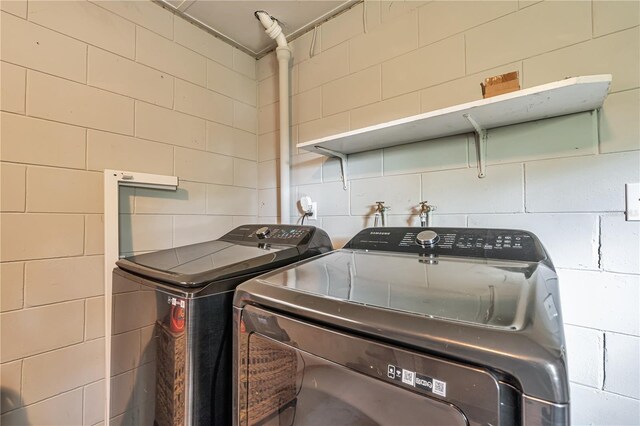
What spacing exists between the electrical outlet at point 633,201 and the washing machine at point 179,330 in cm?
107

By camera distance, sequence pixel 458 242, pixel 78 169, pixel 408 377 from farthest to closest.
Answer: pixel 78 169 < pixel 458 242 < pixel 408 377

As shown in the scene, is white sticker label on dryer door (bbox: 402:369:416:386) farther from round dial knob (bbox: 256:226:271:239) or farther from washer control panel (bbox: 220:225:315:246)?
round dial knob (bbox: 256:226:271:239)

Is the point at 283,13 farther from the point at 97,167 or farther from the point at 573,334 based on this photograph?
the point at 573,334

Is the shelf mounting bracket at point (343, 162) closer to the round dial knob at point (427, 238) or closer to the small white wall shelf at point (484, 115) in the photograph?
the small white wall shelf at point (484, 115)

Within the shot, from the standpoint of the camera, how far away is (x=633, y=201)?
35.8 inches

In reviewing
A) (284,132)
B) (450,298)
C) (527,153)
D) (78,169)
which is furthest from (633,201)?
(78,169)

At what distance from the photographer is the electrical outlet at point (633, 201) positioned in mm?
904

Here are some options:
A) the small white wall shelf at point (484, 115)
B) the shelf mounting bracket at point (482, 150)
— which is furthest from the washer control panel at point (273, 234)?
the shelf mounting bracket at point (482, 150)

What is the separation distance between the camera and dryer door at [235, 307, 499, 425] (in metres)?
0.46

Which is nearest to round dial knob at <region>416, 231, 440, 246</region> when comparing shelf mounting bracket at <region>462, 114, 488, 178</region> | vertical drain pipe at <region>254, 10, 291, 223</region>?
shelf mounting bracket at <region>462, 114, 488, 178</region>

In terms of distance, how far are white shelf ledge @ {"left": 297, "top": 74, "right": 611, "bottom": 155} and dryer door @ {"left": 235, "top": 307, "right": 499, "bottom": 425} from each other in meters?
0.84

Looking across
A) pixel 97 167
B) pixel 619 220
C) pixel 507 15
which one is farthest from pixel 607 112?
pixel 97 167

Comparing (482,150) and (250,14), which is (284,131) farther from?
(482,150)

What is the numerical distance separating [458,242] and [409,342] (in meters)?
0.61
